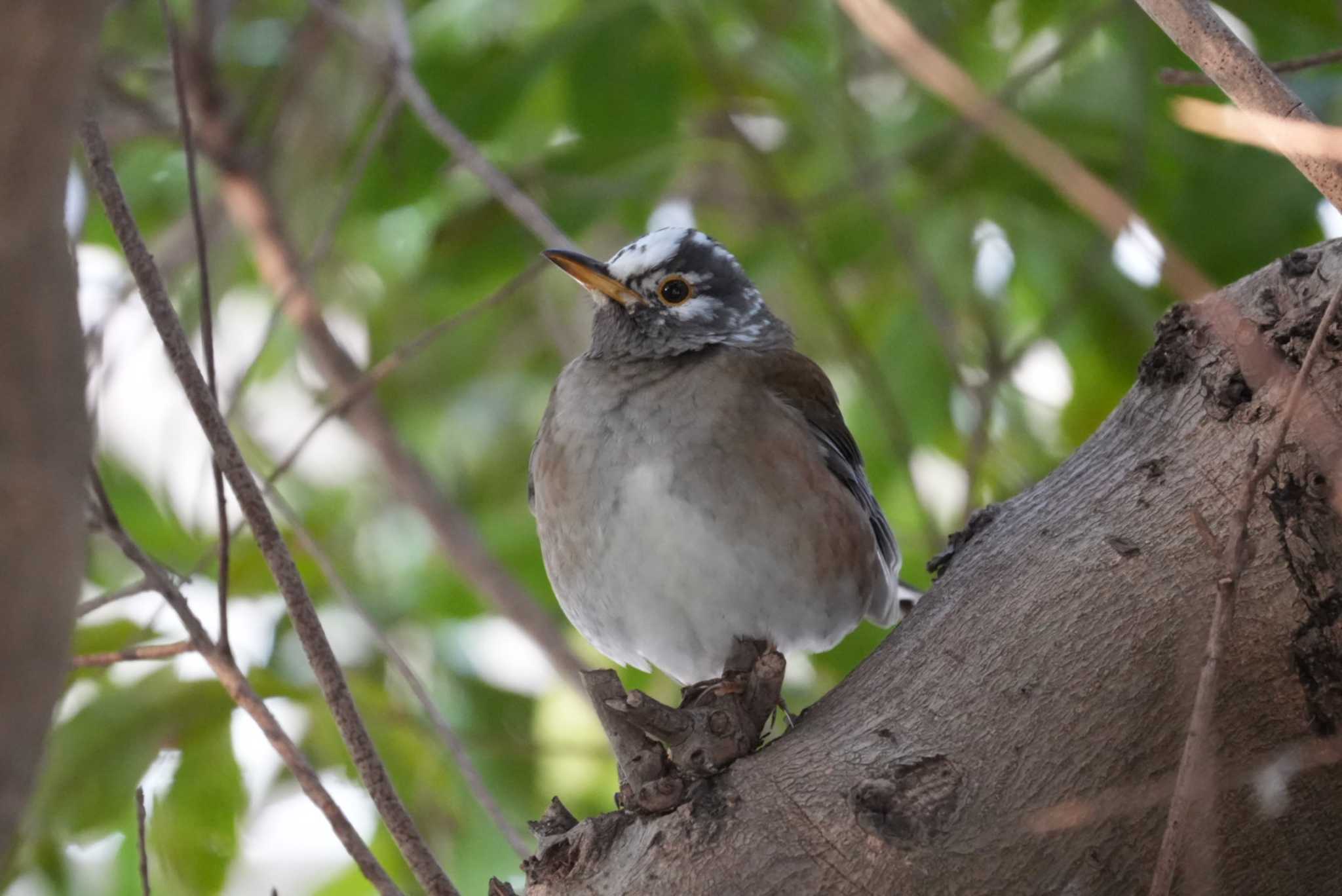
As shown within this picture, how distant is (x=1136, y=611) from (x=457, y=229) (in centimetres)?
359

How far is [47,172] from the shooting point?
116 centimetres

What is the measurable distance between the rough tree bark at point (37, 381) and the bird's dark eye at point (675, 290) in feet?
12.4

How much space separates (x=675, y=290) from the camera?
4977 millimetres

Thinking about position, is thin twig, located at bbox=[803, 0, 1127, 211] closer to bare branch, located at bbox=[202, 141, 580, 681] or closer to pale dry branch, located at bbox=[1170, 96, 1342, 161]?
bare branch, located at bbox=[202, 141, 580, 681]

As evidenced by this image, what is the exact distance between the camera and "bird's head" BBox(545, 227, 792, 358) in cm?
482

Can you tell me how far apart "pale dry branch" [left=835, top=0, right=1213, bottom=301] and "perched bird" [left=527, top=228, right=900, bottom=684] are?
5.32 ft

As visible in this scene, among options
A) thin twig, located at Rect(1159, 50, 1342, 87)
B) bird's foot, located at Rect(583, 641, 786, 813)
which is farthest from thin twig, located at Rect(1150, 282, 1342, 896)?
bird's foot, located at Rect(583, 641, 786, 813)

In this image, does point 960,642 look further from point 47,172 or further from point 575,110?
point 575,110

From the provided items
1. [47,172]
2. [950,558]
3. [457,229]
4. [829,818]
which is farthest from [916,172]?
[47,172]

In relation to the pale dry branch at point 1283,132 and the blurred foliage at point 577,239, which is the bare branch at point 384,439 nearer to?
the blurred foliage at point 577,239

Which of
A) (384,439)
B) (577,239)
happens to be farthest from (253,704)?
(577,239)

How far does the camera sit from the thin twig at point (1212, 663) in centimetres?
207

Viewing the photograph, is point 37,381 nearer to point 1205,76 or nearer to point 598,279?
point 1205,76

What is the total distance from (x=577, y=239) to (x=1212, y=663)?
381cm
